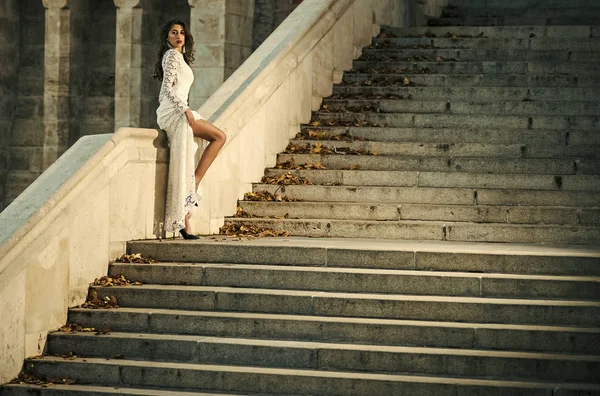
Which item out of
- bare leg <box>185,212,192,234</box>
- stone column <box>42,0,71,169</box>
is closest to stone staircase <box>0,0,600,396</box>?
bare leg <box>185,212,192,234</box>

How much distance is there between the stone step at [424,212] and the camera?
1214 centimetres

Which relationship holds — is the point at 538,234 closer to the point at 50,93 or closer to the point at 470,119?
the point at 470,119

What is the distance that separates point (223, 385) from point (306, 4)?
684cm

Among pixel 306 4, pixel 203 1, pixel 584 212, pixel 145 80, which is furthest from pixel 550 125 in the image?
pixel 145 80

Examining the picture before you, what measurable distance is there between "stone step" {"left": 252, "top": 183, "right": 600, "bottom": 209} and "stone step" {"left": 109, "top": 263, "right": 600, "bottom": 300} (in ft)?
7.16

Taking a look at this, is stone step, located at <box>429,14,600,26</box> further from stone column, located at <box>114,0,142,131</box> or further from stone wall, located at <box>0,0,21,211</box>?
stone wall, located at <box>0,0,21,211</box>

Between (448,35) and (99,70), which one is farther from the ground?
(99,70)

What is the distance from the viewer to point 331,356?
31.8 feet

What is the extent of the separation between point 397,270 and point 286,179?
9.85ft

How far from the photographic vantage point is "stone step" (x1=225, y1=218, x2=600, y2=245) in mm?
11836

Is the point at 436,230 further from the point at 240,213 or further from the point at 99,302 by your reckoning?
the point at 99,302

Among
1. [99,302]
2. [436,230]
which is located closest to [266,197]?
[436,230]

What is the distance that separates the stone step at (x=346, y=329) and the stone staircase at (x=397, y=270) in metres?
0.01

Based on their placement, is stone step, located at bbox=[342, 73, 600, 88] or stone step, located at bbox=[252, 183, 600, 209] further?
stone step, located at bbox=[342, 73, 600, 88]
